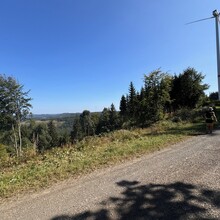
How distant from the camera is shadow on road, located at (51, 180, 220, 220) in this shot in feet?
9.82

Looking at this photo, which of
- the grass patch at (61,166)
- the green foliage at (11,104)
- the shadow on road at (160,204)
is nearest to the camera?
the shadow on road at (160,204)

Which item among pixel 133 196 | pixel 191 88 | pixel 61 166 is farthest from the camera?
pixel 191 88

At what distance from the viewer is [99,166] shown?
5641mm

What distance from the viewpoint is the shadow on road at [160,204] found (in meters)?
2.99

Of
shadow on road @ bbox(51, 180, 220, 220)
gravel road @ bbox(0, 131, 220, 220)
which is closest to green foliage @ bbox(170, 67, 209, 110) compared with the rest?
gravel road @ bbox(0, 131, 220, 220)

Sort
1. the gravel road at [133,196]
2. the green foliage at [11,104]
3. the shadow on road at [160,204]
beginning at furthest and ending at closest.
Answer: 1. the green foliage at [11,104]
2. the gravel road at [133,196]
3. the shadow on road at [160,204]

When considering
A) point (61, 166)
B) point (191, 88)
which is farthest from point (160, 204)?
point (191, 88)

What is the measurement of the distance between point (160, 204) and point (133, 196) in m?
0.55

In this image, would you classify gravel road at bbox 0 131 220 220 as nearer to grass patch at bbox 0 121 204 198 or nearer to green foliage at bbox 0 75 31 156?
grass patch at bbox 0 121 204 198

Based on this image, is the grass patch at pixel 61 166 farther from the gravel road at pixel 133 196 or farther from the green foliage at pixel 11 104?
the green foliage at pixel 11 104

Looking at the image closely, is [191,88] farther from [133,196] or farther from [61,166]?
[133,196]

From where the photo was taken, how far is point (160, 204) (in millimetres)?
3295

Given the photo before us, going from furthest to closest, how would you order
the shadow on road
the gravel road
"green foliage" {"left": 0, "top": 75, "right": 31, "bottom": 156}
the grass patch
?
"green foliage" {"left": 0, "top": 75, "right": 31, "bottom": 156} < the grass patch < the gravel road < the shadow on road

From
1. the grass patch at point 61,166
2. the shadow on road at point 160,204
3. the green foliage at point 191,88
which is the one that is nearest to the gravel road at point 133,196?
the shadow on road at point 160,204
